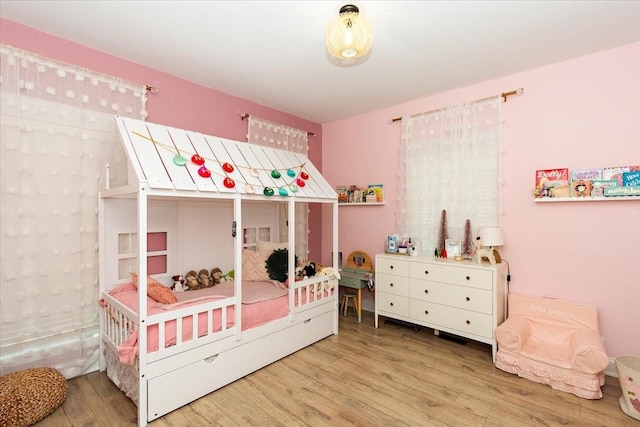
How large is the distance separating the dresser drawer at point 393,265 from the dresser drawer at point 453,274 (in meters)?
0.07

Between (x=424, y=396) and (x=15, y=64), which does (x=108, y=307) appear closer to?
(x=15, y=64)

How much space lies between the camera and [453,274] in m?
2.95

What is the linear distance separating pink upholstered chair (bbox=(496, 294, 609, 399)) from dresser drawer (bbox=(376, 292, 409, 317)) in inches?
36.3

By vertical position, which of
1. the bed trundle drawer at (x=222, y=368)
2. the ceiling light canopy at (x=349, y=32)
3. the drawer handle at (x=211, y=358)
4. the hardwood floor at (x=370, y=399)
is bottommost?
the hardwood floor at (x=370, y=399)

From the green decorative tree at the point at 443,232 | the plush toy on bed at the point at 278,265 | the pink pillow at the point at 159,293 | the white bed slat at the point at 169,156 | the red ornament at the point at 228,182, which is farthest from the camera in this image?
the green decorative tree at the point at 443,232

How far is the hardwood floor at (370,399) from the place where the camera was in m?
1.99

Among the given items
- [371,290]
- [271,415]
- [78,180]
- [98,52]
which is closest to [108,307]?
[78,180]

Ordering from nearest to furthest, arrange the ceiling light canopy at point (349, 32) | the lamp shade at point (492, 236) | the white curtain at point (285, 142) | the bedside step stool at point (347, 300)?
the ceiling light canopy at point (349, 32)
the lamp shade at point (492, 236)
the white curtain at point (285, 142)
the bedside step stool at point (347, 300)

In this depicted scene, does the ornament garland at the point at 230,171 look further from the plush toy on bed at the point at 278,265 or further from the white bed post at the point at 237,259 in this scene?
the plush toy on bed at the point at 278,265

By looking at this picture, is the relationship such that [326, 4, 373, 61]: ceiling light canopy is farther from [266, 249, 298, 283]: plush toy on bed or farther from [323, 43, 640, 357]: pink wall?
[266, 249, 298, 283]: plush toy on bed

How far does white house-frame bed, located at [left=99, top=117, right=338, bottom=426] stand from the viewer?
1.99 m

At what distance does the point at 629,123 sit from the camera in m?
2.47

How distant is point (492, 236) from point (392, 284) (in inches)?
44.1

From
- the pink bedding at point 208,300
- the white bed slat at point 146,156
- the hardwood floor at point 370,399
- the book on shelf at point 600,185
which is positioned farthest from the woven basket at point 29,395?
the book on shelf at point 600,185
